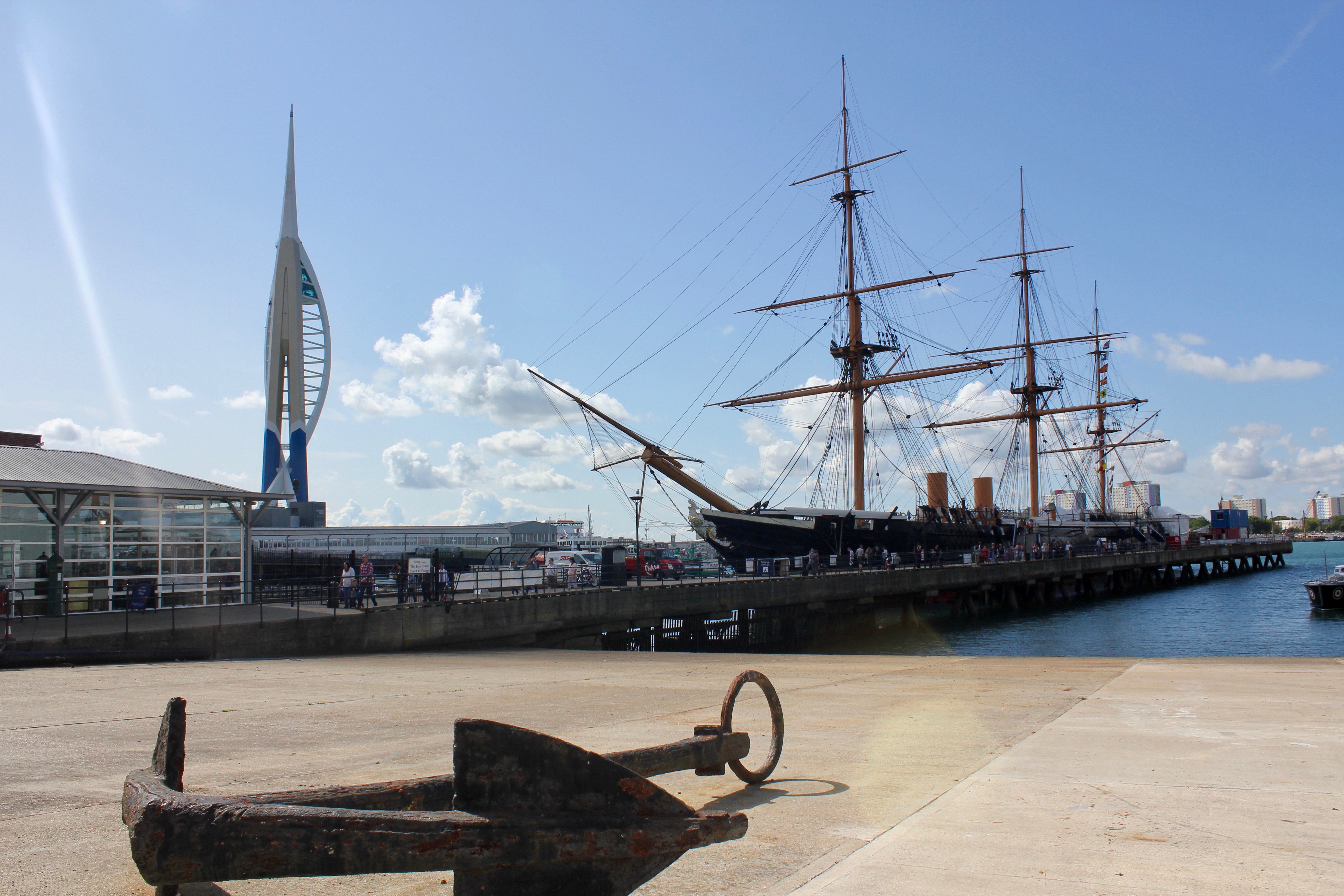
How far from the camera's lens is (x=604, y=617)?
25.3 metres

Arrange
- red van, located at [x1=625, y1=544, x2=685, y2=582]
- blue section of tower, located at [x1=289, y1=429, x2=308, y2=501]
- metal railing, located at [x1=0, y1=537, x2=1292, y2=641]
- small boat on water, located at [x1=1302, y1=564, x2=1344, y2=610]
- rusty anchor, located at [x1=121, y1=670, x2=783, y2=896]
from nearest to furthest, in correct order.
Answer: rusty anchor, located at [x1=121, y1=670, x2=783, y2=896] < metal railing, located at [x1=0, y1=537, x2=1292, y2=641] < red van, located at [x1=625, y1=544, x2=685, y2=582] < small boat on water, located at [x1=1302, y1=564, x2=1344, y2=610] < blue section of tower, located at [x1=289, y1=429, x2=308, y2=501]

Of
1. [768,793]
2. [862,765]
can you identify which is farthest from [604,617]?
[768,793]

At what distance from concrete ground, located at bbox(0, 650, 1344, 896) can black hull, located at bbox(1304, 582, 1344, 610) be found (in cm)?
3617

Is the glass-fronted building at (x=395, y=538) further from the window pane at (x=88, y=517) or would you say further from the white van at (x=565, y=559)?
the window pane at (x=88, y=517)

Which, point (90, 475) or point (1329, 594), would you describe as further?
point (1329, 594)

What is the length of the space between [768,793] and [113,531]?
1864 centimetres

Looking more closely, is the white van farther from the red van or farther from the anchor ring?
the anchor ring

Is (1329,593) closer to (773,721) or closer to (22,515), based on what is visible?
(773,721)

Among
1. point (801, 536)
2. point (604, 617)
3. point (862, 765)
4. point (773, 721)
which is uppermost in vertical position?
point (801, 536)

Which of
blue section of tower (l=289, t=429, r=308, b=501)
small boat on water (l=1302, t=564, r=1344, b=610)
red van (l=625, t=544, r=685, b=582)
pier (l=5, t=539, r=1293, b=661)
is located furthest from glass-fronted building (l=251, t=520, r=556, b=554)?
small boat on water (l=1302, t=564, r=1344, b=610)

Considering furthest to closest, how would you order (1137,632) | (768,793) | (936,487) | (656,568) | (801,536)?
(936,487) < (801,536) < (656,568) < (1137,632) < (768,793)

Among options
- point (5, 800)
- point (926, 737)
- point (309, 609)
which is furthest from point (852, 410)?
point (5, 800)

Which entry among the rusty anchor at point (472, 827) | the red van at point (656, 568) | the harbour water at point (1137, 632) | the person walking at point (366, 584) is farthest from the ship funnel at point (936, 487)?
the rusty anchor at point (472, 827)

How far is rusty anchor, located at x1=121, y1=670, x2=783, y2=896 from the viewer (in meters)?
1.76
